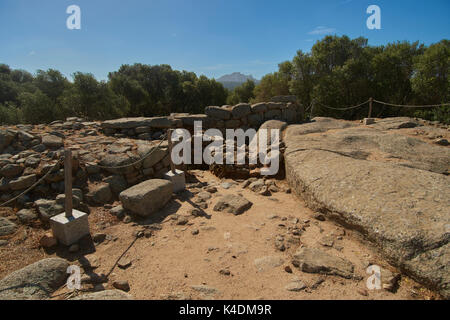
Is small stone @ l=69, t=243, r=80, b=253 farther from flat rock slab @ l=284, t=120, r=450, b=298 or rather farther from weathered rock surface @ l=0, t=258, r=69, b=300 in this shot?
flat rock slab @ l=284, t=120, r=450, b=298

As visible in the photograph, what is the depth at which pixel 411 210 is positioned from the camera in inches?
111

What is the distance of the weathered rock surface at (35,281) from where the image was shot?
2244 mm

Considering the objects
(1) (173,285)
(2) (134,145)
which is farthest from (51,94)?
(1) (173,285)

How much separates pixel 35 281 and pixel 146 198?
1856 mm

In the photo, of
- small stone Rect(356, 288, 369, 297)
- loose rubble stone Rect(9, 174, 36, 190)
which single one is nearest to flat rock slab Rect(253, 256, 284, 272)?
small stone Rect(356, 288, 369, 297)

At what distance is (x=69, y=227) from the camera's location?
3246 mm

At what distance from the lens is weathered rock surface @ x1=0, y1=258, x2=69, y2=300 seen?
224 centimetres

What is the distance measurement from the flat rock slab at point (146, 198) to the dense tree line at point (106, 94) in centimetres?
1289

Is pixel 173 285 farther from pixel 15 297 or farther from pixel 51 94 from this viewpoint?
pixel 51 94

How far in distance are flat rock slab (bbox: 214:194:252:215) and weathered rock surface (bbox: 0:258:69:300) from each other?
8.00ft

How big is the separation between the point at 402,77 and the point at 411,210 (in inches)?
748

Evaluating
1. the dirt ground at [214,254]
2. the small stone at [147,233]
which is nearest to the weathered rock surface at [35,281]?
the dirt ground at [214,254]

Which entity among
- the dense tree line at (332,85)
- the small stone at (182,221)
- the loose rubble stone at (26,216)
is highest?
the dense tree line at (332,85)

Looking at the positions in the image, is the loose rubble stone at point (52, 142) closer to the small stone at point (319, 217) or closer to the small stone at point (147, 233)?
the small stone at point (147, 233)
